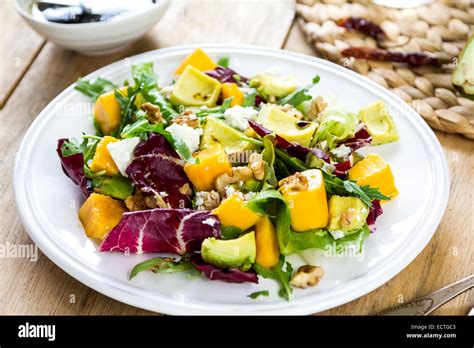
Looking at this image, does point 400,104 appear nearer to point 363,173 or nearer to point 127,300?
point 363,173

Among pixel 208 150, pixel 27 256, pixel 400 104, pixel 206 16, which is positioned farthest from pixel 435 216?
pixel 206 16

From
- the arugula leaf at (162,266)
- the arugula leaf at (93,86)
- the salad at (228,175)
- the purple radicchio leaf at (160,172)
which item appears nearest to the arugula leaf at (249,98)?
the salad at (228,175)

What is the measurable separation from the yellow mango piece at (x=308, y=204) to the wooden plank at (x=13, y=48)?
1504mm

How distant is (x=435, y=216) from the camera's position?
83.4 inches

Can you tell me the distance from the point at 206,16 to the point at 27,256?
174cm

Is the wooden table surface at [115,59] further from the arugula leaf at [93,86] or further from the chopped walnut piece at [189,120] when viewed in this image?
the chopped walnut piece at [189,120]

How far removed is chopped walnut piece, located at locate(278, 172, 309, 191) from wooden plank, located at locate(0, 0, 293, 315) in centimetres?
59

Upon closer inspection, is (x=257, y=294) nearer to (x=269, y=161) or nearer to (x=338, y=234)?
(x=338, y=234)

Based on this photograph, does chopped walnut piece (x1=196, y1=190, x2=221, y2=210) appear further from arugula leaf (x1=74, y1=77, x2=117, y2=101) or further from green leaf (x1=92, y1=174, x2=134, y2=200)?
arugula leaf (x1=74, y1=77, x2=117, y2=101)

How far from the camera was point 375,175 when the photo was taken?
2.15 m

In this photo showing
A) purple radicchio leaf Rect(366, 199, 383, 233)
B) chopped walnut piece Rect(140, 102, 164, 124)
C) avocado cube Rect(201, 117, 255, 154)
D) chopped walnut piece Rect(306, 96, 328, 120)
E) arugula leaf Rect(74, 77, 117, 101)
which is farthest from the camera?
arugula leaf Rect(74, 77, 117, 101)

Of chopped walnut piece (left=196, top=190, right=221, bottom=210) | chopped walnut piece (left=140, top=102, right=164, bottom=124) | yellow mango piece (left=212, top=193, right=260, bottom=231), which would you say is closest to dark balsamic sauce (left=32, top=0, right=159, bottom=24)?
chopped walnut piece (left=140, top=102, right=164, bottom=124)

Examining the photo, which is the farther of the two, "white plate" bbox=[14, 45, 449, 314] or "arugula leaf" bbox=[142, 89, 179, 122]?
"arugula leaf" bbox=[142, 89, 179, 122]

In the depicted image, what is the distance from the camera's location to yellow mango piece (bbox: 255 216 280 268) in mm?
1961
